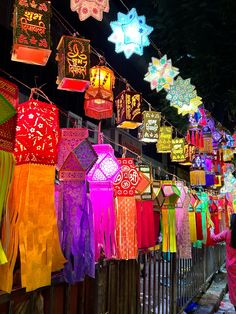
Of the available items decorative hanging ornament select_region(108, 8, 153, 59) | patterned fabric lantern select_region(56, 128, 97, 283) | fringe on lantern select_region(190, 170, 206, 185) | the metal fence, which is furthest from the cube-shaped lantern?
fringe on lantern select_region(190, 170, 206, 185)

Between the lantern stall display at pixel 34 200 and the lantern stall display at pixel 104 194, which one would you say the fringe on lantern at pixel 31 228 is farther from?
the lantern stall display at pixel 104 194

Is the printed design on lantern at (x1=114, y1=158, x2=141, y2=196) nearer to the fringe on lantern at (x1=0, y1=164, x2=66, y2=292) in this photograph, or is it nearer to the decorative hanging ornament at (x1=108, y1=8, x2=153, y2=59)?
the fringe on lantern at (x1=0, y1=164, x2=66, y2=292)

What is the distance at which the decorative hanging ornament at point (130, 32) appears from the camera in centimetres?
583

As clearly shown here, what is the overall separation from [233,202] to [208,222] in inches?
236

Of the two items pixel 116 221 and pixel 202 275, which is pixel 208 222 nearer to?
pixel 202 275

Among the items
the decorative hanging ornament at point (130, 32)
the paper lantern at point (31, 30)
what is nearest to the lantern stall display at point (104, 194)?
the paper lantern at point (31, 30)

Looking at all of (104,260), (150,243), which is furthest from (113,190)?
(150,243)

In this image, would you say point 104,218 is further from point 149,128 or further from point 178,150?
point 178,150

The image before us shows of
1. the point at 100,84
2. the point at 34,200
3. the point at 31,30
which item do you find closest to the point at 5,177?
the point at 34,200

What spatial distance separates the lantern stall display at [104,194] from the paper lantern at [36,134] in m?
1.28

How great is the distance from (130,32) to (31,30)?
227cm

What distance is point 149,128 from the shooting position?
813 centimetres

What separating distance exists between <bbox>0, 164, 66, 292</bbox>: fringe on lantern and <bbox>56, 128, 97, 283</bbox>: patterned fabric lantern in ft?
1.20

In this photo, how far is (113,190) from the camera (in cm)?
460
